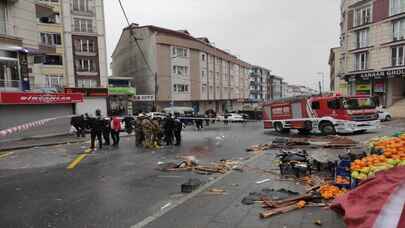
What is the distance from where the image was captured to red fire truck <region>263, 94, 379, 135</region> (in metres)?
16.8

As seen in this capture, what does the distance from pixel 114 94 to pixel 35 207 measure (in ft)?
116

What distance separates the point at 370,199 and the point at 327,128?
15214mm

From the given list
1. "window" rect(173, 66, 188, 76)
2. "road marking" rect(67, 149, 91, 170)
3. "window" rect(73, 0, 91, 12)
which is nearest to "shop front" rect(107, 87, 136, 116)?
"window" rect(173, 66, 188, 76)

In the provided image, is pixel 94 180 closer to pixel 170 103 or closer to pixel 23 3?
pixel 23 3

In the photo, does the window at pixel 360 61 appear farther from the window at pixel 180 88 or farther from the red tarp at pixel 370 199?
the red tarp at pixel 370 199

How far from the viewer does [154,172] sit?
873 cm

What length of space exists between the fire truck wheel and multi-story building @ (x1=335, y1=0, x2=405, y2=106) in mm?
19729

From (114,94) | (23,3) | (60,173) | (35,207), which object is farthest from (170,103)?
(35,207)

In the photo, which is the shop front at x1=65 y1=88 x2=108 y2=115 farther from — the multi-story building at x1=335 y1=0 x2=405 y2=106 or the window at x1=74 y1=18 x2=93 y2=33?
the multi-story building at x1=335 y1=0 x2=405 y2=106

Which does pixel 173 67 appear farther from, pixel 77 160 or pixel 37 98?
pixel 77 160

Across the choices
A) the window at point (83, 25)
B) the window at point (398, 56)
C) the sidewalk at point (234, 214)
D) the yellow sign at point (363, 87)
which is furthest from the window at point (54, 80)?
the window at point (398, 56)

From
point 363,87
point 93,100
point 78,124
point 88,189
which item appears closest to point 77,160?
point 88,189

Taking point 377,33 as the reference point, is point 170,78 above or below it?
below

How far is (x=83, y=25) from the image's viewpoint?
124 feet
